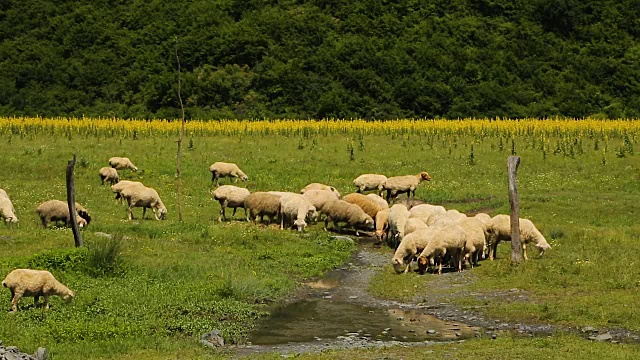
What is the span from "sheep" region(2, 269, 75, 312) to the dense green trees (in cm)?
5115

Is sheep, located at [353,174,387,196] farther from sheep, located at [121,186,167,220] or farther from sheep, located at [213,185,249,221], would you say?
sheep, located at [121,186,167,220]

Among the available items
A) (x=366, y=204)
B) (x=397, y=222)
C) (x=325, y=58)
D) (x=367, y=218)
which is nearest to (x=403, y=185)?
(x=366, y=204)

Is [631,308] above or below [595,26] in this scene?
below

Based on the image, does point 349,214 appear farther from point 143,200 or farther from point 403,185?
point 143,200

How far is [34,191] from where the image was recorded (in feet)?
112

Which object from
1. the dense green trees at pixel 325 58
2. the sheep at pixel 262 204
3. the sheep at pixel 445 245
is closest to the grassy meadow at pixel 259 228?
the sheep at pixel 445 245

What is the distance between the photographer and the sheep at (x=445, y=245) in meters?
22.5

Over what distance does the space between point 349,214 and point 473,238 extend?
7169 mm

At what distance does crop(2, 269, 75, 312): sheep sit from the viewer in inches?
679

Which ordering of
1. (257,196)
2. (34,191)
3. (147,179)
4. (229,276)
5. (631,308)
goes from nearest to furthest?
(631,308) < (229,276) < (257,196) < (34,191) < (147,179)

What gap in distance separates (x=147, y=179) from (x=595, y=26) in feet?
169

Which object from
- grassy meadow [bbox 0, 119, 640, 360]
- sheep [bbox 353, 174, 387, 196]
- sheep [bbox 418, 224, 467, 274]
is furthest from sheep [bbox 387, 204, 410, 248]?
sheep [bbox 353, 174, 387, 196]

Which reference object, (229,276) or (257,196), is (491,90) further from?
(229,276)

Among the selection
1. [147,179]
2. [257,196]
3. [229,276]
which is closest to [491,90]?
[147,179]
